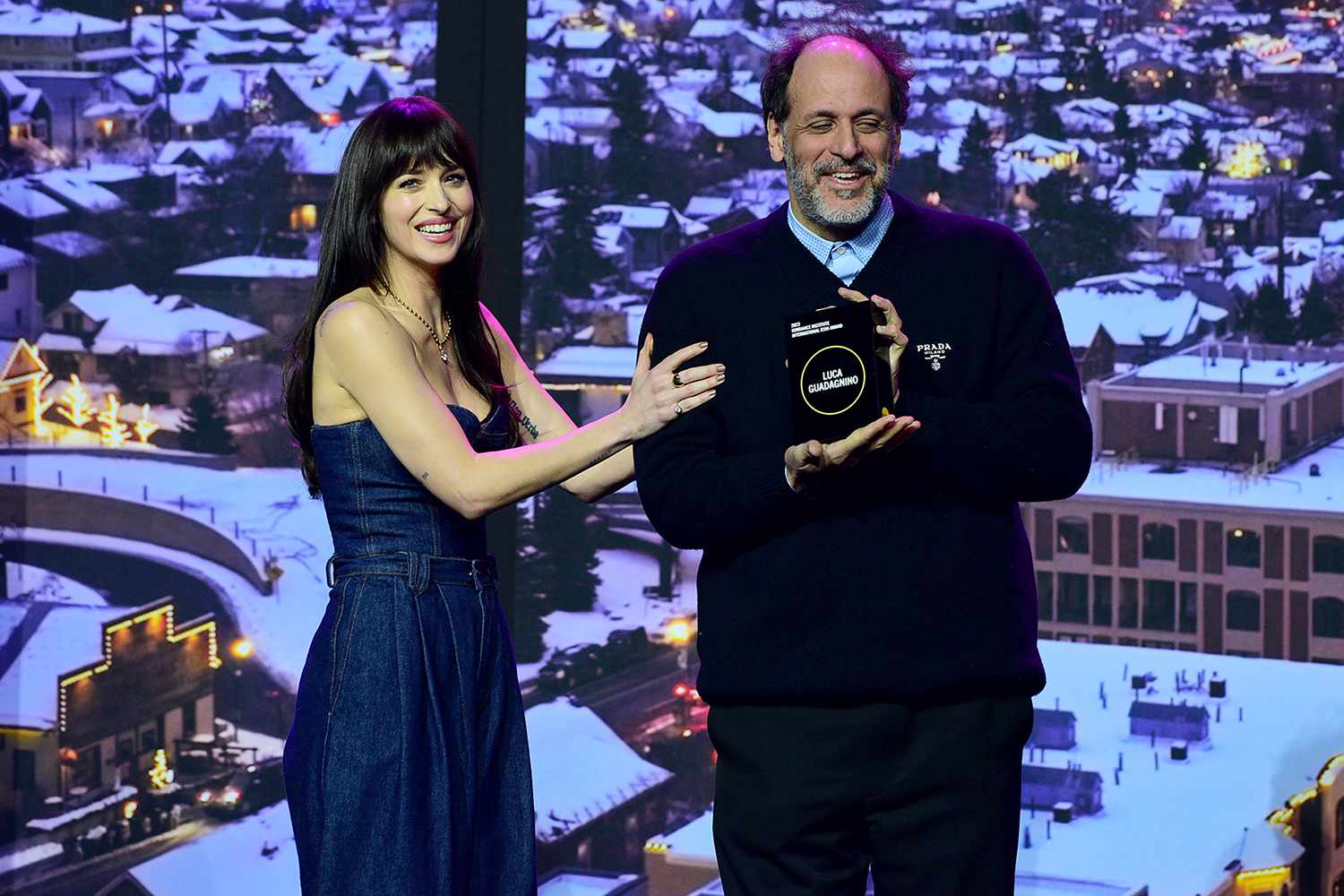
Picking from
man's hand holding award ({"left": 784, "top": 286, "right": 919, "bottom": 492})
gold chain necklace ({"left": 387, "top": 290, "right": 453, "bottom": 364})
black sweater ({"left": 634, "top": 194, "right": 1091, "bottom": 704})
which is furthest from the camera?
gold chain necklace ({"left": 387, "top": 290, "right": 453, "bottom": 364})

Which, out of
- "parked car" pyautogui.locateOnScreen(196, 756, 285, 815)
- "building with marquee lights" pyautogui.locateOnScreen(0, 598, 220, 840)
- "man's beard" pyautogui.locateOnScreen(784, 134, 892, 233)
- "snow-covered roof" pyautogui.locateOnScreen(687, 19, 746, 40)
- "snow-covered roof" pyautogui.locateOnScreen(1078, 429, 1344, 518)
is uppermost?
"snow-covered roof" pyautogui.locateOnScreen(687, 19, 746, 40)

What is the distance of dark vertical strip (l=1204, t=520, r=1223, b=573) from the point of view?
320cm

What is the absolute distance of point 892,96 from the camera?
1.97 meters

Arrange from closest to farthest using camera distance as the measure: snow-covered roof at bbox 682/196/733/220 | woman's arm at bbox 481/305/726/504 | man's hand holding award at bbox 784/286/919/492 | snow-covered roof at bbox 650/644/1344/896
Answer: man's hand holding award at bbox 784/286/919/492, woman's arm at bbox 481/305/726/504, snow-covered roof at bbox 650/644/1344/896, snow-covered roof at bbox 682/196/733/220

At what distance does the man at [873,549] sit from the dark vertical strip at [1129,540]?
1400 mm

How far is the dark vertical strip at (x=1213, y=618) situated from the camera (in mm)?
3191

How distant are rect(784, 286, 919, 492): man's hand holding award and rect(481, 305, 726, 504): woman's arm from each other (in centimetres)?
47

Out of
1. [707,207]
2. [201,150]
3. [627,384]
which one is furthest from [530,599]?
[201,150]

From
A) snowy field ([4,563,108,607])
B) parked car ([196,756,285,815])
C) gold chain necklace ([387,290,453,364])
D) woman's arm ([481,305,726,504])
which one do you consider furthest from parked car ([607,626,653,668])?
gold chain necklace ([387,290,453,364])

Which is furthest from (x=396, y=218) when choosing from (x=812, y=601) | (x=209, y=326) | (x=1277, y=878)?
(x=1277, y=878)

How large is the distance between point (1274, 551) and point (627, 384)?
54.2 inches

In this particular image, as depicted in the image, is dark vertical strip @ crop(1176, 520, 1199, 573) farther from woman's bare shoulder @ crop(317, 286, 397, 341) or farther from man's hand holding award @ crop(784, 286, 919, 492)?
woman's bare shoulder @ crop(317, 286, 397, 341)

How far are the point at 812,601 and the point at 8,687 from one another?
205 centimetres

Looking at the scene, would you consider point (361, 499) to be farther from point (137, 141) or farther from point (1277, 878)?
point (1277, 878)
